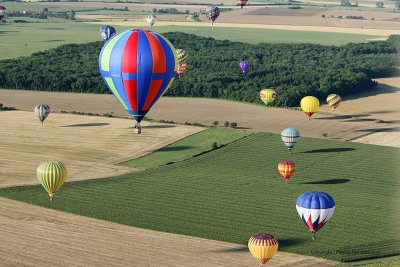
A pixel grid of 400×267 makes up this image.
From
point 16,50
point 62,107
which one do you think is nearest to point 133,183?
point 62,107

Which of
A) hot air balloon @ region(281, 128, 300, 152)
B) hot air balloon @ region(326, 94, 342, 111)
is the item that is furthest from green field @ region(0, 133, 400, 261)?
hot air balloon @ region(326, 94, 342, 111)

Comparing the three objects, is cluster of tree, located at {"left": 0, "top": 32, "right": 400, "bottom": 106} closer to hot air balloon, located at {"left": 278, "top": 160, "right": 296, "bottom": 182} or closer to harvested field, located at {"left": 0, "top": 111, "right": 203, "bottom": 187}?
harvested field, located at {"left": 0, "top": 111, "right": 203, "bottom": 187}

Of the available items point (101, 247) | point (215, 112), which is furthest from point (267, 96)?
point (101, 247)

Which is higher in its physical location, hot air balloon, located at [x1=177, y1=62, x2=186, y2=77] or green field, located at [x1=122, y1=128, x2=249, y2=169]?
hot air balloon, located at [x1=177, y1=62, x2=186, y2=77]

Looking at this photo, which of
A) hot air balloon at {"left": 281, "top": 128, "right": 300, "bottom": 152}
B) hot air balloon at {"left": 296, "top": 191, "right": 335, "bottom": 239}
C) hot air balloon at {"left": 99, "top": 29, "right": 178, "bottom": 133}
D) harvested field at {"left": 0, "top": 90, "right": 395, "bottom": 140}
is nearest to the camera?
hot air balloon at {"left": 296, "top": 191, "right": 335, "bottom": 239}

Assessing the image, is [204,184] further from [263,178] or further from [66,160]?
[66,160]

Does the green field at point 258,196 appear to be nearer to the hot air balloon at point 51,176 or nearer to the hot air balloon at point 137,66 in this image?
the hot air balloon at point 51,176

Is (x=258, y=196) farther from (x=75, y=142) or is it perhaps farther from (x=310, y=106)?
(x=310, y=106)
